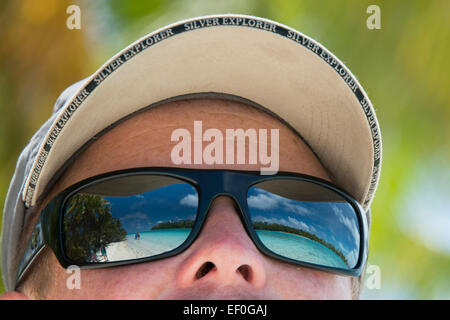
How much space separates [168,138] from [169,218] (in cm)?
25

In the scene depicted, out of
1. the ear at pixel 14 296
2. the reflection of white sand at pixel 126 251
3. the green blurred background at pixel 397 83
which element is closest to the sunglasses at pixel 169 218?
the reflection of white sand at pixel 126 251

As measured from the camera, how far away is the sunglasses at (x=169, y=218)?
3.87ft

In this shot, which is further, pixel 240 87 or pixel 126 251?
pixel 240 87

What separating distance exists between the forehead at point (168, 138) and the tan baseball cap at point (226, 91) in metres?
0.03

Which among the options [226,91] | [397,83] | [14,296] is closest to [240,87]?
[226,91]

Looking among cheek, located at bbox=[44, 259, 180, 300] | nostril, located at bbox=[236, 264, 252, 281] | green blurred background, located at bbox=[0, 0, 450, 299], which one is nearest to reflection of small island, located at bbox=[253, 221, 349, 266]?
nostril, located at bbox=[236, 264, 252, 281]

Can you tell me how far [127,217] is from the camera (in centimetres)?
120

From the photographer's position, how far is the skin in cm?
112

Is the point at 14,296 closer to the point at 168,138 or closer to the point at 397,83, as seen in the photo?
the point at 168,138

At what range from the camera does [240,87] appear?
4.70 ft

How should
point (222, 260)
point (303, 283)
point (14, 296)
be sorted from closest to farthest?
point (222, 260), point (303, 283), point (14, 296)

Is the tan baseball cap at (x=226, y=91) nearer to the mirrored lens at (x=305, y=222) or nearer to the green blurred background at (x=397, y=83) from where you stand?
the mirrored lens at (x=305, y=222)
